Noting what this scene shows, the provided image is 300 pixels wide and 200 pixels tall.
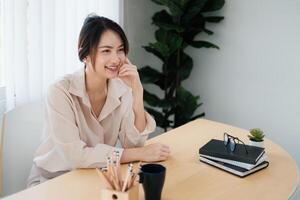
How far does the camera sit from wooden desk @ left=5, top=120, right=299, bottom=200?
4.01 ft

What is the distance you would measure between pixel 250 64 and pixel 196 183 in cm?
175

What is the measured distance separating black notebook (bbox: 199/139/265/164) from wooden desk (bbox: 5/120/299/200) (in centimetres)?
6

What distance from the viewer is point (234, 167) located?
1429 mm

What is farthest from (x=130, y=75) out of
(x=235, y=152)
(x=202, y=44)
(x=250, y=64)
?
(x=250, y=64)

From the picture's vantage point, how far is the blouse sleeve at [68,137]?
4.67 ft

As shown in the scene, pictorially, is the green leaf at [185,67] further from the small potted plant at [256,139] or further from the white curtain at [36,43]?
the small potted plant at [256,139]

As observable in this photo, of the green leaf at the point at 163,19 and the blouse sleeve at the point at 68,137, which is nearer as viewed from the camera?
the blouse sleeve at the point at 68,137

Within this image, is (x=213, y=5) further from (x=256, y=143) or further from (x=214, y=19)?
(x=256, y=143)

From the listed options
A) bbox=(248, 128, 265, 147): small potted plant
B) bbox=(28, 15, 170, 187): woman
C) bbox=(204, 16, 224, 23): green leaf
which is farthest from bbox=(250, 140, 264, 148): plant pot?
bbox=(204, 16, 224, 23): green leaf

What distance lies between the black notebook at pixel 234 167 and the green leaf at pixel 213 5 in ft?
5.34

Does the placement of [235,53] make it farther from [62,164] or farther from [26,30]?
[62,164]

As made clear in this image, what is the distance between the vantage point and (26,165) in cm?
169

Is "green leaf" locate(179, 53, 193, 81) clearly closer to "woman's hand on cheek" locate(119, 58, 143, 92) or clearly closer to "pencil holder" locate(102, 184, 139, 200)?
"woman's hand on cheek" locate(119, 58, 143, 92)

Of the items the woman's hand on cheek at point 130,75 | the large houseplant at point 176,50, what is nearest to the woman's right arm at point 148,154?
the woman's hand on cheek at point 130,75
